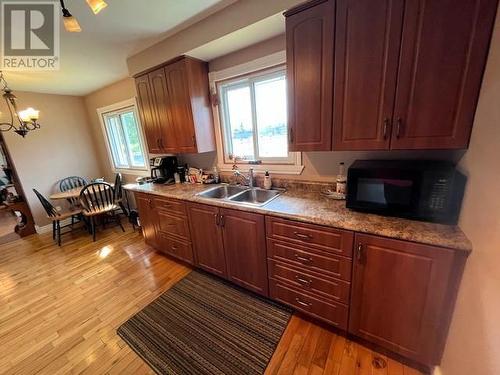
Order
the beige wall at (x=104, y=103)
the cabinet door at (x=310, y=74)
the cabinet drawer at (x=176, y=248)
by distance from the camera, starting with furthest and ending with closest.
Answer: the beige wall at (x=104, y=103), the cabinet drawer at (x=176, y=248), the cabinet door at (x=310, y=74)

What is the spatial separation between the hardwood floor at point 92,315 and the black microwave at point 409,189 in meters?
1.00

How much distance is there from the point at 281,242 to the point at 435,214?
940mm

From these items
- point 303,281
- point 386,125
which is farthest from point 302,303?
point 386,125

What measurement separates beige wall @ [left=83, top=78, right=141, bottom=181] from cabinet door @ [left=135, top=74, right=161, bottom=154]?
0.88m

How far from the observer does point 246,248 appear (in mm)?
1783

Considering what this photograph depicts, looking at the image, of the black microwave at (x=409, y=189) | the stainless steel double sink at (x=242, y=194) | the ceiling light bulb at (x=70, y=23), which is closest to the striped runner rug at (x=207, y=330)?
the stainless steel double sink at (x=242, y=194)

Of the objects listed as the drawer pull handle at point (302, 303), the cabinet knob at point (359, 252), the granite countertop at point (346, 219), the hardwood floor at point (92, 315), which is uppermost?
the granite countertop at point (346, 219)

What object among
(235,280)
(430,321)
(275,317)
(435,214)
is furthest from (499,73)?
(235,280)

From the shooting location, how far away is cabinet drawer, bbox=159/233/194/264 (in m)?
2.29

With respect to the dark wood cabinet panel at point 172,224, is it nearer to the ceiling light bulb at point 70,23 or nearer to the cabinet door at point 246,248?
the cabinet door at point 246,248

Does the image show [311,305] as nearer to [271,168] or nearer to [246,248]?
[246,248]

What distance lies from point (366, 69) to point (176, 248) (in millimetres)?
2423

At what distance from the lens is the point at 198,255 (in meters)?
2.21

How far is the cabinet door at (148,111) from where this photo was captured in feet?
8.31
